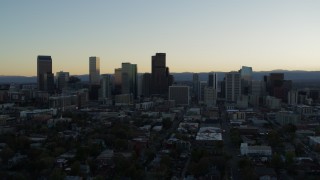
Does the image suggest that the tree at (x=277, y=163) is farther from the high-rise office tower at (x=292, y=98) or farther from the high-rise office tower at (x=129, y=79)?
the high-rise office tower at (x=129, y=79)

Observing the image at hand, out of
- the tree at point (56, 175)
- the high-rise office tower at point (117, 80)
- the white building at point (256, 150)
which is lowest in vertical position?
the white building at point (256, 150)

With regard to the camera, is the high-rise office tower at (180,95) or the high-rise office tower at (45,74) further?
the high-rise office tower at (45,74)

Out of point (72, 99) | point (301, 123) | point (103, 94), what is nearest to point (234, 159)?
point (301, 123)

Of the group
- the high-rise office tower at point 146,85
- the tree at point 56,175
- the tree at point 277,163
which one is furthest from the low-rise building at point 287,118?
the high-rise office tower at point 146,85

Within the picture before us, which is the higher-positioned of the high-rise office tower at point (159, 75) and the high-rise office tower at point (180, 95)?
the high-rise office tower at point (159, 75)

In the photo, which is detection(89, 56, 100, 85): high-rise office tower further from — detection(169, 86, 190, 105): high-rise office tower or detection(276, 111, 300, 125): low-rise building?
detection(276, 111, 300, 125): low-rise building
